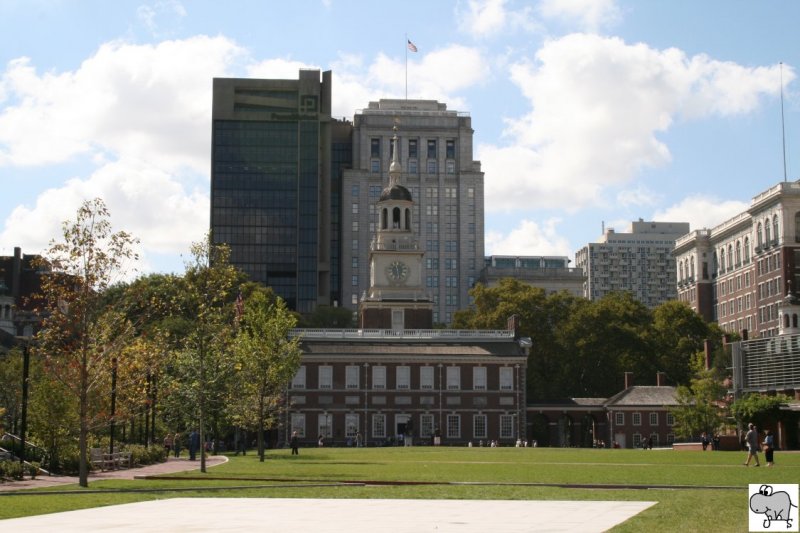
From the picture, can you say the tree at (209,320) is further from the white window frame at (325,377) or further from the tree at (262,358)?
the white window frame at (325,377)

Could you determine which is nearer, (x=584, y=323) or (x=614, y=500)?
(x=614, y=500)

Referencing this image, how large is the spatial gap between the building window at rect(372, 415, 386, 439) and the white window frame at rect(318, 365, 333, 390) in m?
4.48

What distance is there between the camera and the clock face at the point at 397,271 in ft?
323

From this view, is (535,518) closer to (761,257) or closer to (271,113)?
(761,257)

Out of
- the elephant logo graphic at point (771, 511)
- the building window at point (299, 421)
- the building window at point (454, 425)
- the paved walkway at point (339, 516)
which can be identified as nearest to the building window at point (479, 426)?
the building window at point (454, 425)

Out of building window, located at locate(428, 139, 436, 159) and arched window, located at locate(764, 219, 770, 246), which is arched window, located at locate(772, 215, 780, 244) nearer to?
arched window, located at locate(764, 219, 770, 246)

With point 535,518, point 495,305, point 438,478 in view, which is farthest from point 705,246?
point 535,518

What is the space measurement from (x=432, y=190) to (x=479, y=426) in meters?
97.9

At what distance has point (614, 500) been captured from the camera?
25766 millimetres

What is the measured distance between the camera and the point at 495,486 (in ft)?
101

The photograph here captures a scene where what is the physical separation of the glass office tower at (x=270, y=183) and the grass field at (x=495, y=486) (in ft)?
415

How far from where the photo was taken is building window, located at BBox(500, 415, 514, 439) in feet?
303

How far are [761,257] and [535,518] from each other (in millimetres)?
114584

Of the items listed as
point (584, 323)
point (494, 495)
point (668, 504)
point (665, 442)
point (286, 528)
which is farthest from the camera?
point (584, 323)
